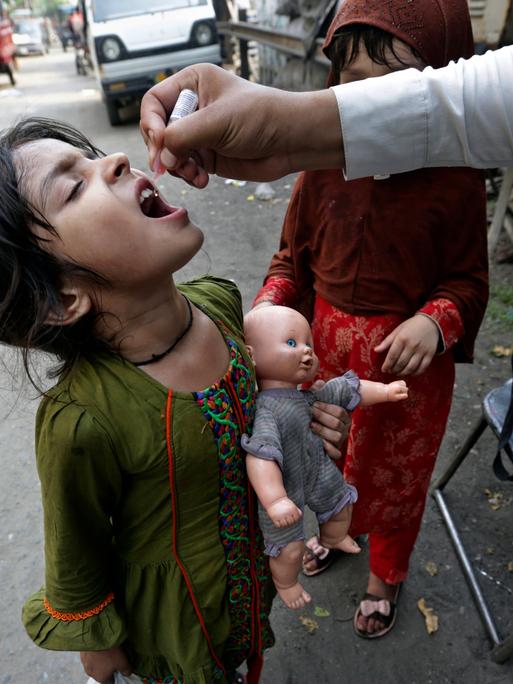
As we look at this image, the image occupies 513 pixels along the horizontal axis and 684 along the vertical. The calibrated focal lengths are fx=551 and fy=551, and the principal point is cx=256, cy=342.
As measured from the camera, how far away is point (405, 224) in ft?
5.28

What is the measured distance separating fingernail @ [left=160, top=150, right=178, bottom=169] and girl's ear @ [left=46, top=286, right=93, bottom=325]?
0.35 meters

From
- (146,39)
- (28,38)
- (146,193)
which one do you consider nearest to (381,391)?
(146,193)

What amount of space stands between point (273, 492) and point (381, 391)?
1.40 feet

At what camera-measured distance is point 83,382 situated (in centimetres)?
115

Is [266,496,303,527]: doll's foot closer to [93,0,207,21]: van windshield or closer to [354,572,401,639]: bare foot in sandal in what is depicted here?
[354,572,401,639]: bare foot in sandal

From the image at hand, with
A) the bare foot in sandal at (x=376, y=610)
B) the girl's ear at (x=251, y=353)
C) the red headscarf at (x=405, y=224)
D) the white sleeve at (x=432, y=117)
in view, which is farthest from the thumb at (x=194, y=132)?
the bare foot in sandal at (x=376, y=610)

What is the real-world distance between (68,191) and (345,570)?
2.08 m

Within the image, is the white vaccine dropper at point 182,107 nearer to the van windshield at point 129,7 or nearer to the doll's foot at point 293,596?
the doll's foot at point 293,596

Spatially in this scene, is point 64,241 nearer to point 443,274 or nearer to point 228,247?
point 443,274

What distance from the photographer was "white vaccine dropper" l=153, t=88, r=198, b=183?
120cm

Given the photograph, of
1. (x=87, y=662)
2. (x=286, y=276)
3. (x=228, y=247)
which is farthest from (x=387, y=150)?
(x=228, y=247)

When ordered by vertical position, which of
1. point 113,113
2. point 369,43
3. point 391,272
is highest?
point 369,43

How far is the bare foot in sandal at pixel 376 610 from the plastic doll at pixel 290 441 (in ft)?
3.17

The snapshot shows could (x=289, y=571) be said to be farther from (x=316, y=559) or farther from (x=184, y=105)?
(x=316, y=559)
